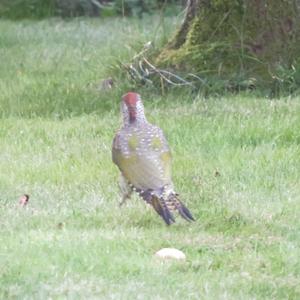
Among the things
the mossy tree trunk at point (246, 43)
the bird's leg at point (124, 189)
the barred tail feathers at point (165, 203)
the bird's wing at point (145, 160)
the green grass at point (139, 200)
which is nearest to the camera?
the green grass at point (139, 200)

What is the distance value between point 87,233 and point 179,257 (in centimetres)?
61

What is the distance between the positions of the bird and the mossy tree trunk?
11.6ft

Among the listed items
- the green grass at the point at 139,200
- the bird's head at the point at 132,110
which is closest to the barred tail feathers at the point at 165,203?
the green grass at the point at 139,200

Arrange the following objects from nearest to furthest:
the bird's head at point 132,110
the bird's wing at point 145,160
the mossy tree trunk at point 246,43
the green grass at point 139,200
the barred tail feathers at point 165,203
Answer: the green grass at point 139,200
the barred tail feathers at point 165,203
the bird's wing at point 145,160
the bird's head at point 132,110
the mossy tree trunk at point 246,43

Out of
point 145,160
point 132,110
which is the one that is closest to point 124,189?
point 145,160

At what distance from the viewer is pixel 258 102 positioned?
29.6 feet

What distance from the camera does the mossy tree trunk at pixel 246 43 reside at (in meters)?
9.60

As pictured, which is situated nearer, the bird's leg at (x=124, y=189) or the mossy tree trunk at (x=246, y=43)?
the bird's leg at (x=124, y=189)

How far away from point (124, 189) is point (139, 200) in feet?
1.03

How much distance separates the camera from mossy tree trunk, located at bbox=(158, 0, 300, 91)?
31.5ft

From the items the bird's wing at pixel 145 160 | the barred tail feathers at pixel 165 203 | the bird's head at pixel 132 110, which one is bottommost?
Result: the barred tail feathers at pixel 165 203

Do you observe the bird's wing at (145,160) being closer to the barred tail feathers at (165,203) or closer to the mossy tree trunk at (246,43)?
the barred tail feathers at (165,203)

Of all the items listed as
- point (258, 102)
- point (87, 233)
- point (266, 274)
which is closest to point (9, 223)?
point (87, 233)

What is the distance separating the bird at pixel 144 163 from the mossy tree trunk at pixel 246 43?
3544 mm
